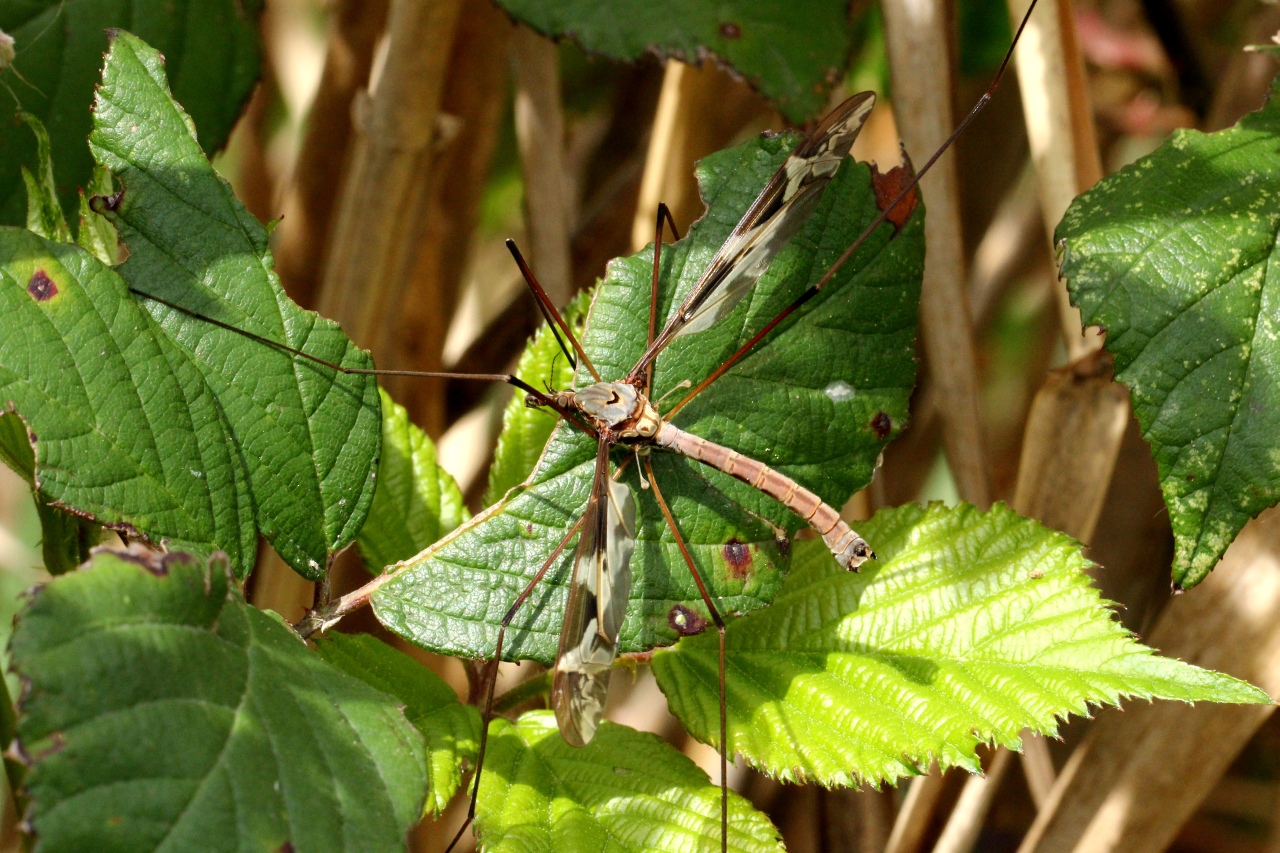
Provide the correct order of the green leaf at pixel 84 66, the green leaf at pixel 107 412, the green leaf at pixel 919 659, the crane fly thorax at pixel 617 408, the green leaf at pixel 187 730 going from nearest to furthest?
the green leaf at pixel 187 730 < the green leaf at pixel 107 412 < the green leaf at pixel 919 659 < the crane fly thorax at pixel 617 408 < the green leaf at pixel 84 66

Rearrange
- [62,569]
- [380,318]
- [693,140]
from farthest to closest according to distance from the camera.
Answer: [693,140], [380,318], [62,569]

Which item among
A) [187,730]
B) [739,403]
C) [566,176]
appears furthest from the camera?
[566,176]

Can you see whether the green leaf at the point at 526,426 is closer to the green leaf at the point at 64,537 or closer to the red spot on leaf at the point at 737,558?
the red spot on leaf at the point at 737,558

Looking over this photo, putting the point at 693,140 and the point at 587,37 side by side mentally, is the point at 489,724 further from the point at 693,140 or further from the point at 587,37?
the point at 693,140

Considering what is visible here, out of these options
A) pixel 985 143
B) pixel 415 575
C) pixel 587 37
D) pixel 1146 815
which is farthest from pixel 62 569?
pixel 985 143

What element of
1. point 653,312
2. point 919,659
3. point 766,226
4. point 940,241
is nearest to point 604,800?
point 919,659

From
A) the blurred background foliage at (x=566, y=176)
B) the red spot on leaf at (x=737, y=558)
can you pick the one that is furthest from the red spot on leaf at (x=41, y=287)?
the red spot on leaf at (x=737, y=558)

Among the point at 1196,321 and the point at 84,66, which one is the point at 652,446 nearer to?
the point at 1196,321
